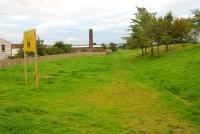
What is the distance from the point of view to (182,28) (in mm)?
59875

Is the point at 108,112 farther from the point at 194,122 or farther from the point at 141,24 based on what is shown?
the point at 141,24

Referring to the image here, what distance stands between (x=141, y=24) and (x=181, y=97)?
4399 centimetres

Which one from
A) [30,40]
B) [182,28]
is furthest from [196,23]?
[30,40]

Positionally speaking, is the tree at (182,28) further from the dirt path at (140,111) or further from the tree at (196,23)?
the dirt path at (140,111)

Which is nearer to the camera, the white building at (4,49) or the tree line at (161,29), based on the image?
the tree line at (161,29)

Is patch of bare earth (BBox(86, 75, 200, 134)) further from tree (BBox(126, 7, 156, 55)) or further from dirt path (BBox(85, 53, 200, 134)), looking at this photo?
tree (BBox(126, 7, 156, 55))

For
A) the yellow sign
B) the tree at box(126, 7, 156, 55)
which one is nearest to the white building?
the tree at box(126, 7, 156, 55)

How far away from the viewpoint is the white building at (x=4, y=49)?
79.6m

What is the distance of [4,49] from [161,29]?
37.6m

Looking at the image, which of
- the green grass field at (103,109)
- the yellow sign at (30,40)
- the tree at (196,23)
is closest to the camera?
the green grass field at (103,109)

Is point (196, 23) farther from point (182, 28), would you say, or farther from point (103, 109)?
point (103, 109)

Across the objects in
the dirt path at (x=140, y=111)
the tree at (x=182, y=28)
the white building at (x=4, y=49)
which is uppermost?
the tree at (x=182, y=28)

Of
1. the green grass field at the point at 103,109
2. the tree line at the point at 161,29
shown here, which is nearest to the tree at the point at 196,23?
the tree line at the point at 161,29

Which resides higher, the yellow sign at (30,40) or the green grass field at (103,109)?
the yellow sign at (30,40)
